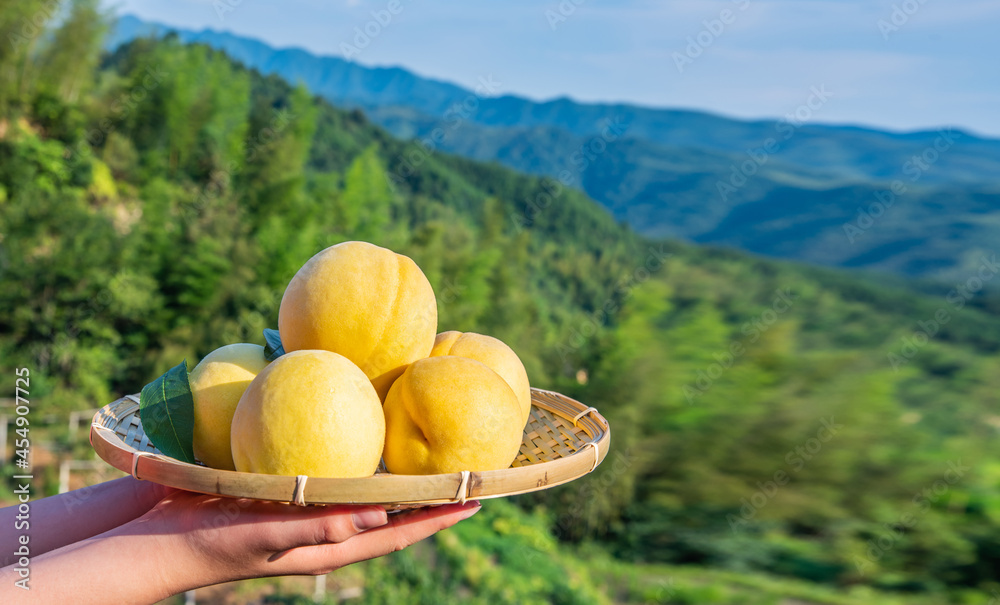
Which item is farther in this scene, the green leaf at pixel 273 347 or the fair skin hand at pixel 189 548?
the green leaf at pixel 273 347

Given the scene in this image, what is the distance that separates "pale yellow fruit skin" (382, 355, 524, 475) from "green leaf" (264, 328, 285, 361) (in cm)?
26

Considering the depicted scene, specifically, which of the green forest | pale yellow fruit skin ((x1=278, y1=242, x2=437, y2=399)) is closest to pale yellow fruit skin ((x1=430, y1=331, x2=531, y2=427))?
pale yellow fruit skin ((x1=278, y1=242, x2=437, y2=399))

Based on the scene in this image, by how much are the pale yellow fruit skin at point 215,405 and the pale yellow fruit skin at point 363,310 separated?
0.36 feet

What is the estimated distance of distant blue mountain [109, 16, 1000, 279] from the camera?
39281mm

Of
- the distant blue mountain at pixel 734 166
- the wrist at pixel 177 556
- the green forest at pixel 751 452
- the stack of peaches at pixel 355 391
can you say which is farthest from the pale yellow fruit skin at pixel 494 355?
the distant blue mountain at pixel 734 166

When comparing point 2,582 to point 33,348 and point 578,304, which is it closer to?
point 33,348

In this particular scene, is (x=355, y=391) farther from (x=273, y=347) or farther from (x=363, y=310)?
(x=273, y=347)

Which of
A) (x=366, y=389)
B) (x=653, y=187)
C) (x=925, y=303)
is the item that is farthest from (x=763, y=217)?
(x=366, y=389)

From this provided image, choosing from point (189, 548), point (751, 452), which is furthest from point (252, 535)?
point (751, 452)

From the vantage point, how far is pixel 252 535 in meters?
0.95

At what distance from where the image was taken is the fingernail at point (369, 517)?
3.11 ft

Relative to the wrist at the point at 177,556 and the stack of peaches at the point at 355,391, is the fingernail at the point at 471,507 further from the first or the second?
the wrist at the point at 177,556

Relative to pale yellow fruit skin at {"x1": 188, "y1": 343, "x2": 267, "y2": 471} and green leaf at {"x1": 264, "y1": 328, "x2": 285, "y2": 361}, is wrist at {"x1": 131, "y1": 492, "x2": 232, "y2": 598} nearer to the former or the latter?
A: pale yellow fruit skin at {"x1": 188, "y1": 343, "x2": 267, "y2": 471}

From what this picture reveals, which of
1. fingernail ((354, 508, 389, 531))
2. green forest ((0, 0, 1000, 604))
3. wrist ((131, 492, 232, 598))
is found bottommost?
green forest ((0, 0, 1000, 604))
